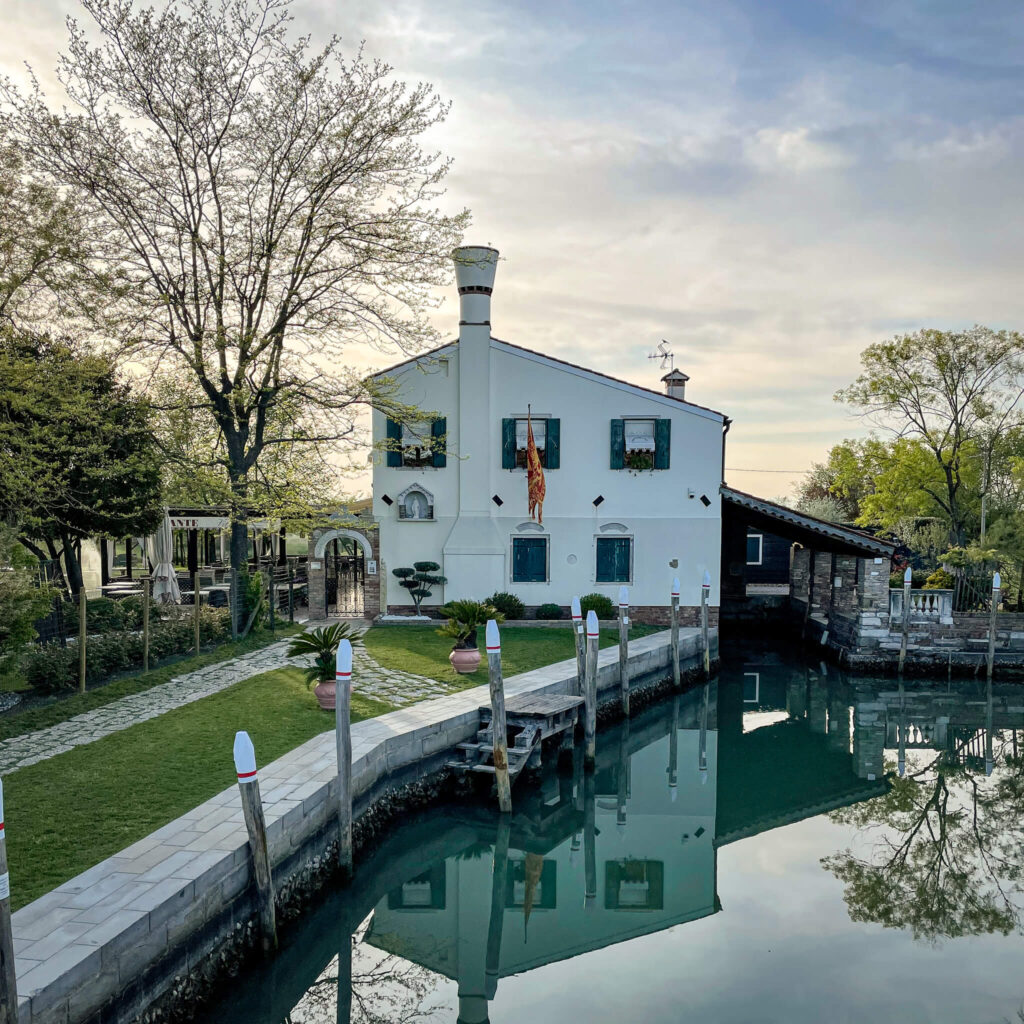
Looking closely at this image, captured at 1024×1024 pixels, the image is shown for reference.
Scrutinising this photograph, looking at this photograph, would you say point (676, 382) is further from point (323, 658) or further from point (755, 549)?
point (323, 658)

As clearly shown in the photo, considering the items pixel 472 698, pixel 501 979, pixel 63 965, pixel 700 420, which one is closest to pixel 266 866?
pixel 63 965

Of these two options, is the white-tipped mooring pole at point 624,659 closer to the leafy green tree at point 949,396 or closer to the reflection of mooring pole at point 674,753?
the reflection of mooring pole at point 674,753

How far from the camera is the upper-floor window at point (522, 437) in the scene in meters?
20.7

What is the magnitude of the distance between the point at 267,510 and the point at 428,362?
590cm

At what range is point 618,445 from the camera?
20.8 metres

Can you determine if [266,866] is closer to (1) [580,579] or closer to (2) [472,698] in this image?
(2) [472,698]

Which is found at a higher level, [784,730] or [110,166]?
[110,166]

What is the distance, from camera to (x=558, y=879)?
10438 millimetres

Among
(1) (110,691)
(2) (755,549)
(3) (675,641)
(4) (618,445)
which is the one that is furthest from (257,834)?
(2) (755,549)

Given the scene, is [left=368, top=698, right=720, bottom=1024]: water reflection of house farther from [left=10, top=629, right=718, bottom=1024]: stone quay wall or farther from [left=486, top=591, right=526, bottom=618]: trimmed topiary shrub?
[left=486, top=591, right=526, bottom=618]: trimmed topiary shrub

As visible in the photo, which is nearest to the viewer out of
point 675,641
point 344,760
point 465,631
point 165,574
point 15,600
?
point 344,760

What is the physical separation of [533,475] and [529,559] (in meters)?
2.36

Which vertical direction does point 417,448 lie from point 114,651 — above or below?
above

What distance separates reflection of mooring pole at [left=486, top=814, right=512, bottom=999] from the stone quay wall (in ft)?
5.07
